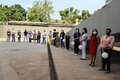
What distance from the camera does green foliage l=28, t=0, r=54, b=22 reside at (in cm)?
4253

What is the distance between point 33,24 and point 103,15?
24.4 metres

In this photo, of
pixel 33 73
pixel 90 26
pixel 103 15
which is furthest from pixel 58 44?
pixel 33 73

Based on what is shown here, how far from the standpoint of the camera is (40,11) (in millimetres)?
43469

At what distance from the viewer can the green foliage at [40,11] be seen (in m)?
42.5

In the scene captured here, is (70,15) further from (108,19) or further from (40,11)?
(108,19)

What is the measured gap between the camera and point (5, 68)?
7102mm

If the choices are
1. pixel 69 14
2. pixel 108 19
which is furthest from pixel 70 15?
pixel 108 19

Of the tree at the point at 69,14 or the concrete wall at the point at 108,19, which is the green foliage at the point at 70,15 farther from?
the concrete wall at the point at 108,19

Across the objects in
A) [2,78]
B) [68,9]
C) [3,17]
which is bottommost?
[2,78]

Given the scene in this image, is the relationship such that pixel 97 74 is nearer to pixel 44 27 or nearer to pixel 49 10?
pixel 44 27

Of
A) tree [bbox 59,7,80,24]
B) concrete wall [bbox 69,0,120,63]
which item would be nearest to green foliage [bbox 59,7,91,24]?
tree [bbox 59,7,80,24]

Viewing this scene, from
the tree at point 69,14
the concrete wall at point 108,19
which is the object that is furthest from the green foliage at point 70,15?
the concrete wall at point 108,19

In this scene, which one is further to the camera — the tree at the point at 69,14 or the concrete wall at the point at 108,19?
the tree at the point at 69,14

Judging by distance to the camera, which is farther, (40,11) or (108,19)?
(40,11)
